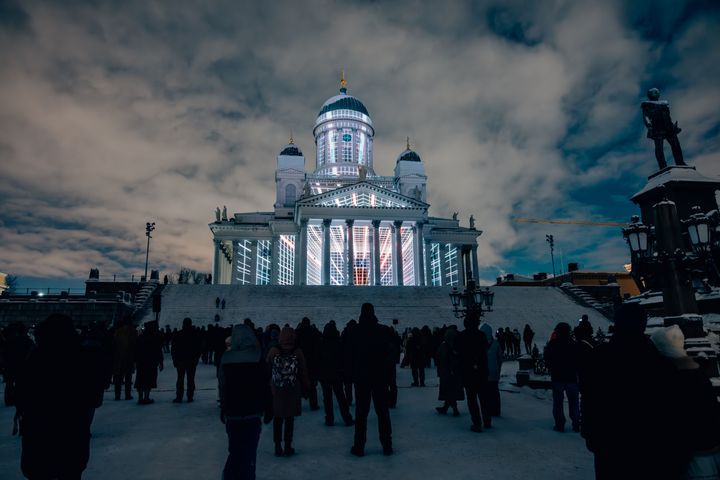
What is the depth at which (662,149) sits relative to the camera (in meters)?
13.8

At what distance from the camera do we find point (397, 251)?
157 ft

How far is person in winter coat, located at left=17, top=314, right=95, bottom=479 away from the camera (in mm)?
3715

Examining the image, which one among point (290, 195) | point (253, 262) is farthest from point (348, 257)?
point (290, 195)

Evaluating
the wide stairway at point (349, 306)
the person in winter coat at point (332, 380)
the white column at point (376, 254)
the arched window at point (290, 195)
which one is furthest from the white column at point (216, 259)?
the person in winter coat at point (332, 380)

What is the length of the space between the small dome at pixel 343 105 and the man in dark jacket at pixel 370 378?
210ft

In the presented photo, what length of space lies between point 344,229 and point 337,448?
43.9m

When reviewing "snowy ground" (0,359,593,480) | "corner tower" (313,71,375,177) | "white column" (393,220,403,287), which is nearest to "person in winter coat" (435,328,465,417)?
"snowy ground" (0,359,593,480)

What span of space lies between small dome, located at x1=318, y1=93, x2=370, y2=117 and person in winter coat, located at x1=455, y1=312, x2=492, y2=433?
6281cm

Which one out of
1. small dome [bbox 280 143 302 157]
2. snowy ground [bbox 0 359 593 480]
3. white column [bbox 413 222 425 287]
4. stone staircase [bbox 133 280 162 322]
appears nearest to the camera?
snowy ground [bbox 0 359 593 480]

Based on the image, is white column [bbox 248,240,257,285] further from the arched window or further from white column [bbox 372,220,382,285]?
white column [bbox 372,220,382,285]

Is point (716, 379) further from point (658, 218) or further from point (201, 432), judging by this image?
point (201, 432)

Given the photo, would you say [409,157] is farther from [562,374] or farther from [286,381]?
[286,381]

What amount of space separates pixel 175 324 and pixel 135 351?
860 inches

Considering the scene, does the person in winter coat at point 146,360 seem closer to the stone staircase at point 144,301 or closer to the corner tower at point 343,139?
the stone staircase at point 144,301
